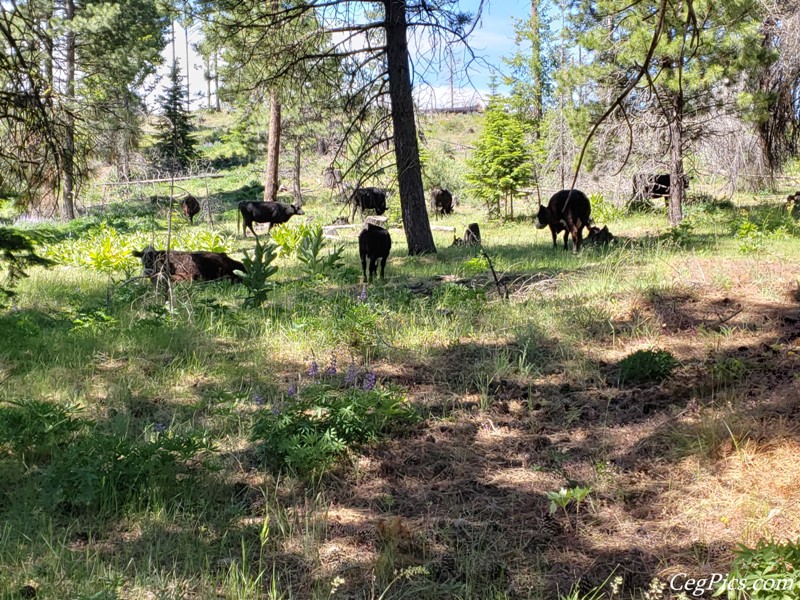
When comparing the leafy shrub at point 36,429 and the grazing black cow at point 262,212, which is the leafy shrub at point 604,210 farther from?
the leafy shrub at point 36,429

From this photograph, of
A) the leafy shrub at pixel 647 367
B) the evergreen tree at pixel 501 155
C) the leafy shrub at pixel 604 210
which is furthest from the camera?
the evergreen tree at pixel 501 155

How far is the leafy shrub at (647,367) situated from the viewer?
5047 mm

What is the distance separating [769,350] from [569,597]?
358cm

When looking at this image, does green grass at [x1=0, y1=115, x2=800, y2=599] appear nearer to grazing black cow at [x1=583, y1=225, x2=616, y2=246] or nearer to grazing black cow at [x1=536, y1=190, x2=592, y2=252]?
grazing black cow at [x1=536, y1=190, x2=592, y2=252]

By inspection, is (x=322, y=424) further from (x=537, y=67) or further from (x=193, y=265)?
(x=537, y=67)

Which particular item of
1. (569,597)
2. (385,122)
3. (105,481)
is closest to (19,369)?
(105,481)

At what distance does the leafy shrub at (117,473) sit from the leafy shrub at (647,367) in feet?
10.8

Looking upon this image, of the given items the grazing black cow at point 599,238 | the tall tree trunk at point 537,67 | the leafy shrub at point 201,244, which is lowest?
the grazing black cow at point 599,238

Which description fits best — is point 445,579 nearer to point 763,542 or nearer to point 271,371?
point 763,542

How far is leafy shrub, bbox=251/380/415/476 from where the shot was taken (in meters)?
3.94

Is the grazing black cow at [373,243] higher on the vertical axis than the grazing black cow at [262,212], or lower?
lower

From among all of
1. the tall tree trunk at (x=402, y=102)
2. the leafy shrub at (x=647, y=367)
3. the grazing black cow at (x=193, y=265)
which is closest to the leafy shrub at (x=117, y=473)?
the leafy shrub at (x=647, y=367)

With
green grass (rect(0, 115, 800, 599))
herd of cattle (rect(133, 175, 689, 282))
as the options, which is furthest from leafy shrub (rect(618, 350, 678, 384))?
herd of cattle (rect(133, 175, 689, 282))

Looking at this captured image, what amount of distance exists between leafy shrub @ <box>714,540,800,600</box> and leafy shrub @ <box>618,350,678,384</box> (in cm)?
255
